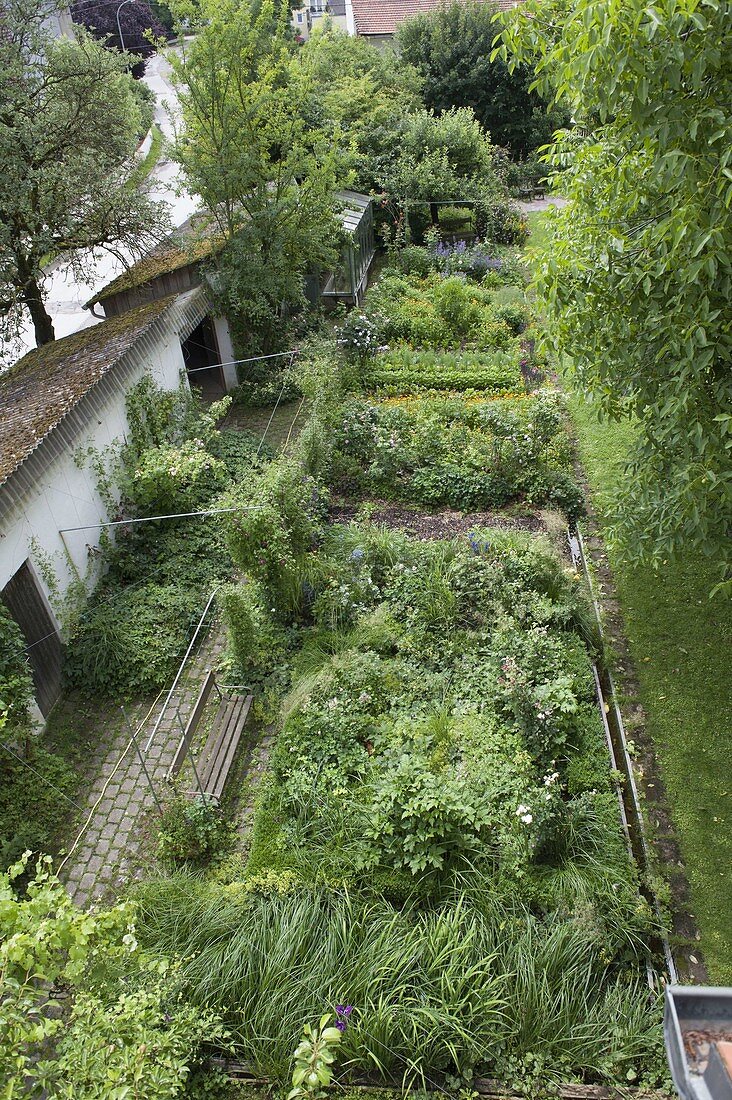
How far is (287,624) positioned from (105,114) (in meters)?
8.10

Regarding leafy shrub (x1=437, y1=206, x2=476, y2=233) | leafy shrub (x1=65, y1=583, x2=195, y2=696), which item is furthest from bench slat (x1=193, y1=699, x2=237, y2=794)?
leafy shrub (x1=437, y1=206, x2=476, y2=233)

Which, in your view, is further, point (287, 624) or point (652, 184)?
point (287, 624)

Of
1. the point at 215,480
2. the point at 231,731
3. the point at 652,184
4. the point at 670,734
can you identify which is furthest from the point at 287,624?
the point at 652,184

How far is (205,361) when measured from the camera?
51.0ft

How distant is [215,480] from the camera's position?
456 inches

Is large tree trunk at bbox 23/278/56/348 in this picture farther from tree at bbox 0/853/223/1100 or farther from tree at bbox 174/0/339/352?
tree at bbox 0/853/223/1100

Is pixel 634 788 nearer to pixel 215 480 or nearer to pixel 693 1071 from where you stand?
pixel 693 1071

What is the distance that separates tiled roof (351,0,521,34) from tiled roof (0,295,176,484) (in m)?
24.5

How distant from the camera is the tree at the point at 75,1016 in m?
3.22

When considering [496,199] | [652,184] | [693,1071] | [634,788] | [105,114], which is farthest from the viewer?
[496,199]

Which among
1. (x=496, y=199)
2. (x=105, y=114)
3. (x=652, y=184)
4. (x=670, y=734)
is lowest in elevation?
(x=670, y=734)

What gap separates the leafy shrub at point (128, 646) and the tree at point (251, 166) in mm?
6648

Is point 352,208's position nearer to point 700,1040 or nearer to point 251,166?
point 251,166

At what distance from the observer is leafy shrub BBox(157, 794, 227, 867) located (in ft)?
21.7
